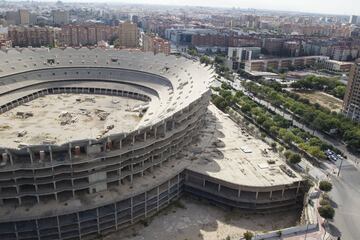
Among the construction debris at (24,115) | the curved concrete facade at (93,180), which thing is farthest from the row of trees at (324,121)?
the construction debris at (24,115)

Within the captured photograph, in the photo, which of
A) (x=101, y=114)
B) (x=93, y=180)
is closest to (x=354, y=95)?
(x=101, y=114)

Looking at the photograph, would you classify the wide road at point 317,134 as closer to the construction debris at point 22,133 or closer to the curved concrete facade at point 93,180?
the curved concrete facade at point 93,180

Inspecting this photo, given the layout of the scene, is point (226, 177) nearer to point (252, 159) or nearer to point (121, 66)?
point (252, 159)

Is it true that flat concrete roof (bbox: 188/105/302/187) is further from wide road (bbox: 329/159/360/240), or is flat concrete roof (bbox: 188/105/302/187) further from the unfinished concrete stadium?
wide road (bbox: 329/159/360/240)

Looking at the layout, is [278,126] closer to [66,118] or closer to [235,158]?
[235,158]

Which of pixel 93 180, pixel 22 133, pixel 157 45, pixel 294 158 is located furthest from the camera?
pixel 157 45

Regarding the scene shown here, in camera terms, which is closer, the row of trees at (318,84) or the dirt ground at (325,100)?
the dirt ground at (325,100)

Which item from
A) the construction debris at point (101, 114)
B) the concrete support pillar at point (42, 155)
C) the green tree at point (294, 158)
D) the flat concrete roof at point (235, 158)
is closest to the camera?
the concrete support pillar at point (42, 155)

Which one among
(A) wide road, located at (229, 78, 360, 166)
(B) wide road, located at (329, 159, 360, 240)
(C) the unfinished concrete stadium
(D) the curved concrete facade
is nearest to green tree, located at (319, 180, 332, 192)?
(B) wide road, located at (329, 159, 360, 240)
